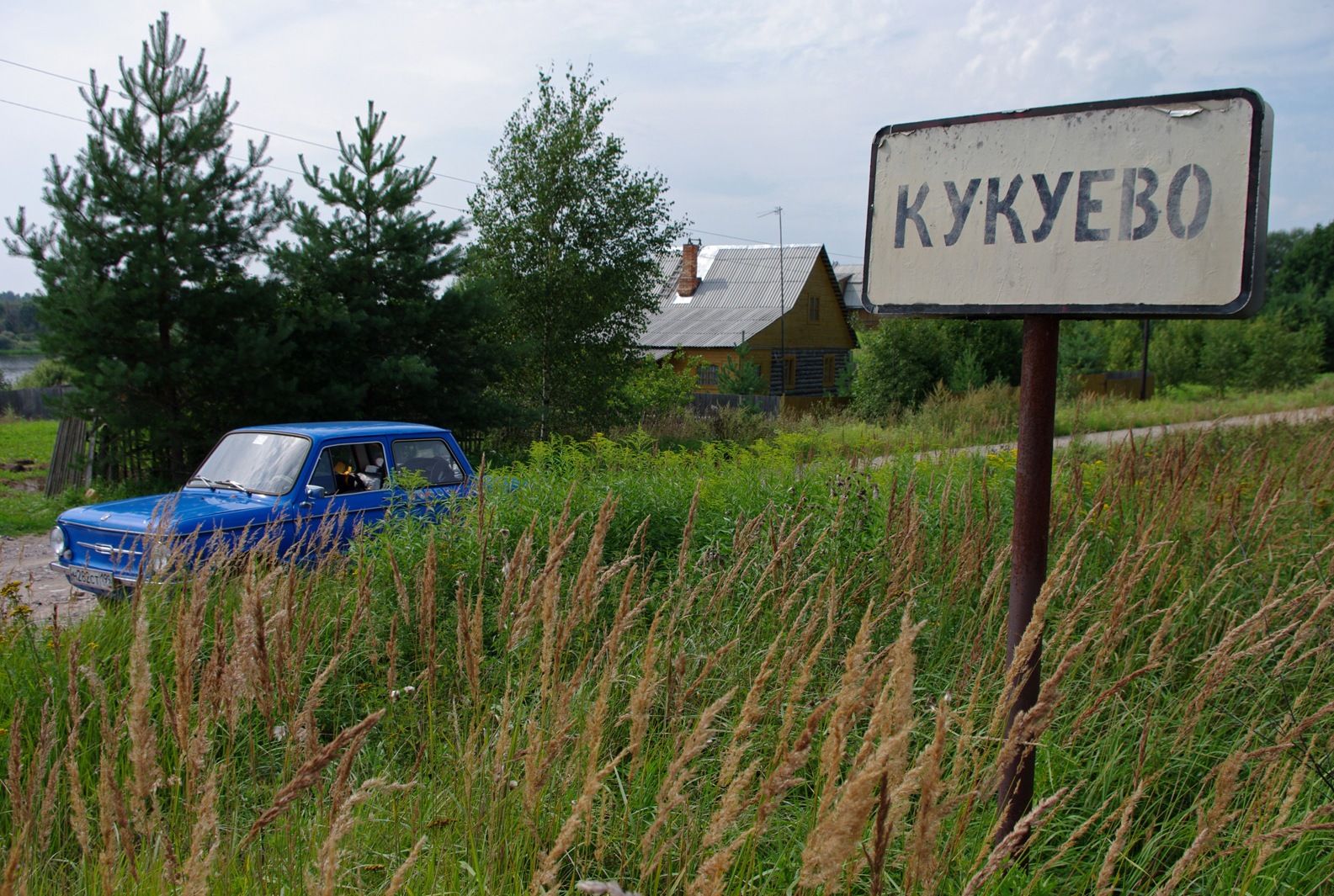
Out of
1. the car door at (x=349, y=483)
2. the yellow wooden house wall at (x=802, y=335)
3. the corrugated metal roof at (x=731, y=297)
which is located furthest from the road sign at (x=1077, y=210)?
the corrugated metal roof at (x=731, y=297)

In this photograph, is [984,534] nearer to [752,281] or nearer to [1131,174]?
[1131,174]

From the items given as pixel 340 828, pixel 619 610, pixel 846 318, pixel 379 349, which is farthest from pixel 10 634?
pixel 846 318

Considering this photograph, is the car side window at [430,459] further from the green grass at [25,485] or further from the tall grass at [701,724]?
the green grass at [25,485]

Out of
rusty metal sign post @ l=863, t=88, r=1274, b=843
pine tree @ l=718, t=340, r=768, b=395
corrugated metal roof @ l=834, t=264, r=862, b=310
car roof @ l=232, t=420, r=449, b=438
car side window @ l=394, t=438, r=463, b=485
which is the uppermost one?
corrugated metal roof @ l=834, t=264, r=862, b=310

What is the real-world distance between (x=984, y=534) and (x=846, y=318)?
40513mm

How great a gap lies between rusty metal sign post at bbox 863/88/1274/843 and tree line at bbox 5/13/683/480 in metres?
10.7

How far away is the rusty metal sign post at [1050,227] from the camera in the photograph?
75.7 inches

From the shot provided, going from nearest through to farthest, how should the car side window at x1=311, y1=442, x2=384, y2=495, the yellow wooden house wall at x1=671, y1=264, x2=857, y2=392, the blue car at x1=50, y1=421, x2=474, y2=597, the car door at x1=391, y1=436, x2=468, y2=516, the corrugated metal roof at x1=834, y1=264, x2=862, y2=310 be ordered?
the blue car at x1=50, y1=421, x2=474, y2=597, the car side window at x1=311, y1=442, x2=384, y2=495, the car door at x1=391, y1=436, x2=468, y2=516, the yellow wooden house wall at x1=671, y1=264, x2=857, y2=392, the corrugated metal roof at x1=834, y1=264, x2=862, y2=310

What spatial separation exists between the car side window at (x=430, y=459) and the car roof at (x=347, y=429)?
0.24ft

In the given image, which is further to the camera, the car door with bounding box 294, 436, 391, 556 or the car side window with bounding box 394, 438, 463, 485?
the car side window with bounding box 394, 438, 463, 485

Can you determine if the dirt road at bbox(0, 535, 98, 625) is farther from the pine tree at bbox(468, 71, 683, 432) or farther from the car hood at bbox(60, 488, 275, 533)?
the pine tree at bbox(468, 71, 683, 432)

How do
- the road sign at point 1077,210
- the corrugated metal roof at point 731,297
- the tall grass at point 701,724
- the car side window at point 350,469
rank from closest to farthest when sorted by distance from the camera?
the tall grass at point 701,724 < the road sign at point 1077,210 < the car side window at point 350,469 < the corrugated metal roof at point 731,297

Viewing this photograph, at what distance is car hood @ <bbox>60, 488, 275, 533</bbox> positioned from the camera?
5891 millimetres

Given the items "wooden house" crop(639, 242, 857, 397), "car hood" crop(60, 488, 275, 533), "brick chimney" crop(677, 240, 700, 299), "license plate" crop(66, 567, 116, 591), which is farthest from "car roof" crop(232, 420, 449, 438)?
"brick chimney" crop(677, 240, 700, 299)
